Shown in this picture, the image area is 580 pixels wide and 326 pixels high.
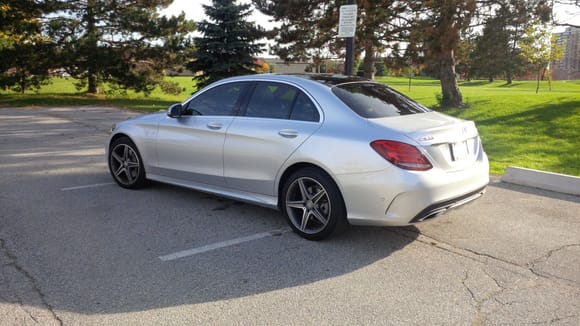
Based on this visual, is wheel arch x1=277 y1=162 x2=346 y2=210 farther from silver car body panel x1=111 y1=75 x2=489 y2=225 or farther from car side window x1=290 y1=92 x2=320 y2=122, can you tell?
car side window x1=290 y1=92 x2=320 y2=122

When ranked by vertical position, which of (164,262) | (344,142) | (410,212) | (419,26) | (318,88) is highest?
(419,26)

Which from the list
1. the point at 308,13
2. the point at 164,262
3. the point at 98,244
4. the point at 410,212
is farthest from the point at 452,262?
the point at 308,13

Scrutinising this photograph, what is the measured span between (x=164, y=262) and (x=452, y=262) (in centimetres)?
242

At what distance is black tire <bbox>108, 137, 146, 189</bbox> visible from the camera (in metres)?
6.22

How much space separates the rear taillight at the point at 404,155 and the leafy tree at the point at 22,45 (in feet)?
74.2

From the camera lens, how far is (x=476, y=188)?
4500 mm

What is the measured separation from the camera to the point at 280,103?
495 cm

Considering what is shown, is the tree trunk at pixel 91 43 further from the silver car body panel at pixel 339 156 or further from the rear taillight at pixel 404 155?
the rear taillight at pixel 404 155

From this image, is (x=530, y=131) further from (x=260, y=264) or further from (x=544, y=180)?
(x=260, y=264)

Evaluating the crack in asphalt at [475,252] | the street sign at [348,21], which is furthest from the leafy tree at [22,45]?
the crack in asphalt at [475,252]

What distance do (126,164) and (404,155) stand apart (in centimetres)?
386

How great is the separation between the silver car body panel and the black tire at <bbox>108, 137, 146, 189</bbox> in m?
0.68

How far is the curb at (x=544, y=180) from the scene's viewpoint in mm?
6395

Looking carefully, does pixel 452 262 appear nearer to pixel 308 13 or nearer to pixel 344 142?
pixel 344 142
